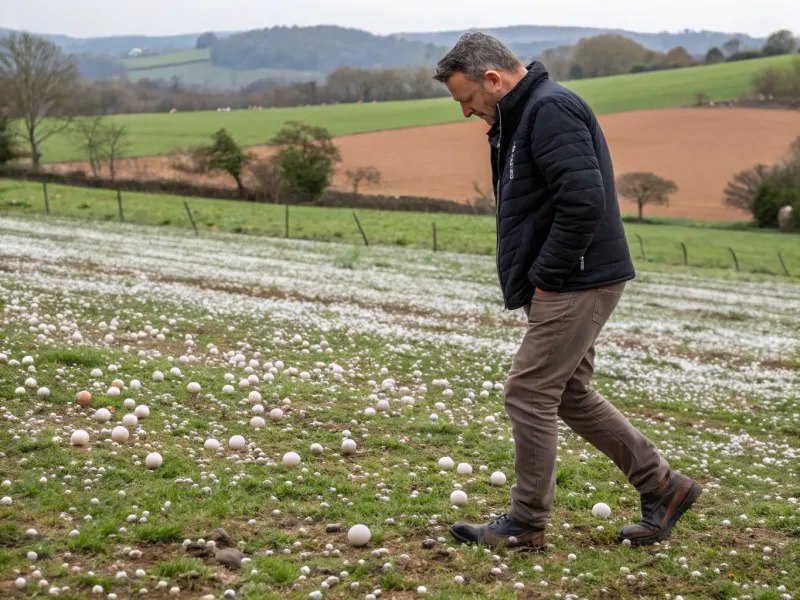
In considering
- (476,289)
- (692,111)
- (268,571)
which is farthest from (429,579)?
(692,111)

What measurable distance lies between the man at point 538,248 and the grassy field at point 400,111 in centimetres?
9215

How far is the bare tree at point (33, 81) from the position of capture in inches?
2992

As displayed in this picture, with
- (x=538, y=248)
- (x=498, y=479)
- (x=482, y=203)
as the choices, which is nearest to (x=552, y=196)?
(x=538, y=248)

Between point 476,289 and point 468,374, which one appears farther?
point 476,289

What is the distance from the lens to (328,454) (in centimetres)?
734

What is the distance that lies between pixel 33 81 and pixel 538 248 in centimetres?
8377

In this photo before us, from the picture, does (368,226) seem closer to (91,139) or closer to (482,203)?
(482,203)

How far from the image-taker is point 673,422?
33.6 ft

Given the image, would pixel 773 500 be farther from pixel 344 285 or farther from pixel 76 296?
pixel 344 285

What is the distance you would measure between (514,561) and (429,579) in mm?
686

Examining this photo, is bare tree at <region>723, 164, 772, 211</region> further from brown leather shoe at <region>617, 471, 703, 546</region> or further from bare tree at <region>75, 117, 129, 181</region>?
brown leather shoe at <region>617, 471, 703, 546</region>

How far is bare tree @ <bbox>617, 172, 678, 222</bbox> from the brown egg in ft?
223

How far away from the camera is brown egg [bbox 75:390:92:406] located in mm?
7805

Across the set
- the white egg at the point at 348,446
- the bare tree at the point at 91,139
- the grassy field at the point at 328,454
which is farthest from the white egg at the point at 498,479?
the bare tree at the point at 91,139
